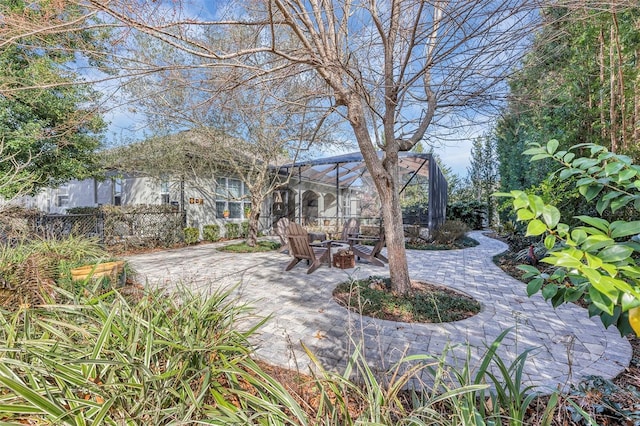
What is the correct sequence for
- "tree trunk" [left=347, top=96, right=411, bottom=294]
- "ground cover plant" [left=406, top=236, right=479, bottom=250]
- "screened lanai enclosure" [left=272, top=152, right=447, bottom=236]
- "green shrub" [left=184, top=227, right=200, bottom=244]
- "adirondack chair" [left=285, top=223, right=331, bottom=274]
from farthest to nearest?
"screened lanai enclosure" [left=272, top=152, right=447, bottom=236] < "green shrub" [left=184, top=227, right=200, bottom=244] < "ground cover plant" [left=406, top=236, right=479, bottom=250] < "adirondack chair" [left=285, top=223, right=331, bottom=274] < "tree trunk" [left=347, top=96, right=411, bottom=294]

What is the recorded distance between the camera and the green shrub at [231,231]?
1209cm

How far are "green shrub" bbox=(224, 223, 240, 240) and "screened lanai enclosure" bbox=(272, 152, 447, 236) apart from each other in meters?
2.17

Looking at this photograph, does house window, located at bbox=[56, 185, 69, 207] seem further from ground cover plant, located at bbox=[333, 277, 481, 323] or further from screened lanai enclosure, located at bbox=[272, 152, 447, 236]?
ground cover plant, located at bbox=[333, 277, 481, 323]

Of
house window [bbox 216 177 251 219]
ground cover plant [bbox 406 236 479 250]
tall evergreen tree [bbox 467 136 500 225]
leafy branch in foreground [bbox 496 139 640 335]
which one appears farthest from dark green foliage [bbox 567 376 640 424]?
tall evergreen tree [bbox 467 136 500 225]

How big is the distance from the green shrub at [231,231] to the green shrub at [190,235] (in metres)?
1.48

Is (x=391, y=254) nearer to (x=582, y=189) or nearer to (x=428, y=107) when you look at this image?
(x=428, y=107)

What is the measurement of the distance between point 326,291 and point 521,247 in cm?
609

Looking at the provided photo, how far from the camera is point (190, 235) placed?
10.6 metres

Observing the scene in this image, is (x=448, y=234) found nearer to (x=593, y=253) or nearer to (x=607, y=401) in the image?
(x=607, y=401)

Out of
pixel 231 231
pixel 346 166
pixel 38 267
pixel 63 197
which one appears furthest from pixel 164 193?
pixel 38 267

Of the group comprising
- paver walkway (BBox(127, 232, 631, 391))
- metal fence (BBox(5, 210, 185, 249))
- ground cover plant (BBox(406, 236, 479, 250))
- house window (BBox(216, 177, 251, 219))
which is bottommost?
paver walkway (BBox(127, 232, 631, 391))

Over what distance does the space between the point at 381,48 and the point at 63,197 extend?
1713 centimetres

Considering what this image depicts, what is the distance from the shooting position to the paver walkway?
252 centimetres

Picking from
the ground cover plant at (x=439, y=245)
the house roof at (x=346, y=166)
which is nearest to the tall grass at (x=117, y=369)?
the house roof at (x=346, y=166)
